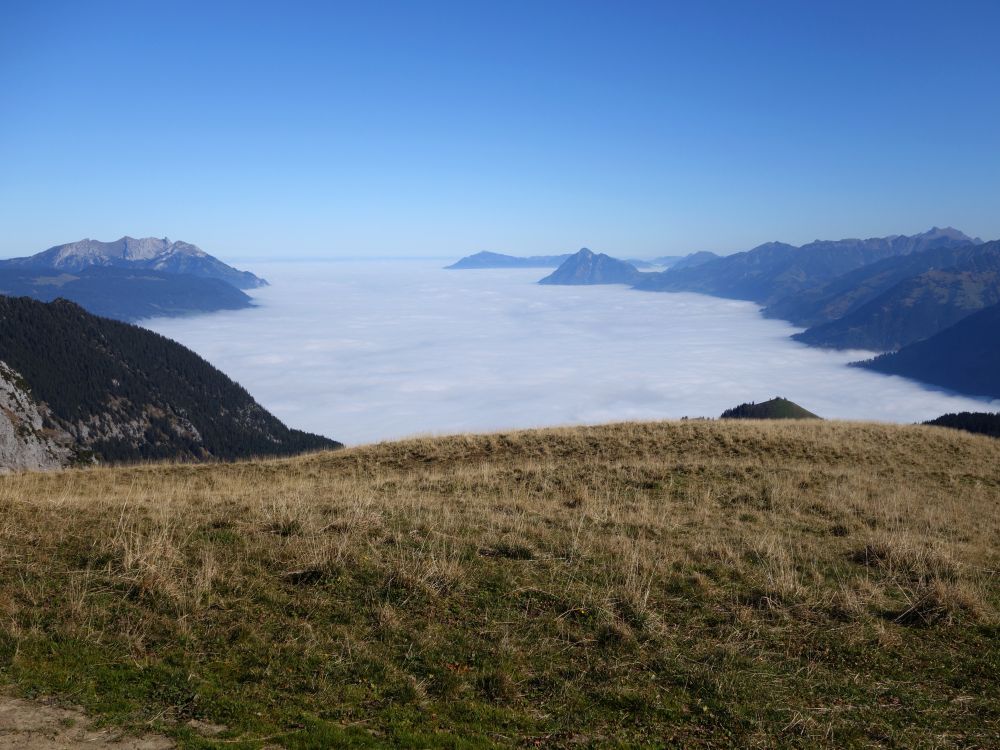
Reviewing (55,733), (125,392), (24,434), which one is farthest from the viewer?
(125,392)

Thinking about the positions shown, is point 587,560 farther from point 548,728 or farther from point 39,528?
point 39,528

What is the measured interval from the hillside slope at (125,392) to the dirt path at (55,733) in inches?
5858

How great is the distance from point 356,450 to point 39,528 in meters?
15.2

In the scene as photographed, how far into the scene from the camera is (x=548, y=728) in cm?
636

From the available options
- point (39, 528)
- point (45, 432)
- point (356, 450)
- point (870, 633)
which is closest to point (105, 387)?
point (45, 432)

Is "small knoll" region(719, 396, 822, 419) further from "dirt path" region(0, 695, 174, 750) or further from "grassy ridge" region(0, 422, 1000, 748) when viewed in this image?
"dirt path" region(0, 695, 174, 750)

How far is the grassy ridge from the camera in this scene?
257 inches

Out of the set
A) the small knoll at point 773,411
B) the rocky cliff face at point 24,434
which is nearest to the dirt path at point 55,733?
the rocky cliff face at point 24,434

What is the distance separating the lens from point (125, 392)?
170 meters

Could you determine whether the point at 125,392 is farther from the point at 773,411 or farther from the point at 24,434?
the point at 773,411

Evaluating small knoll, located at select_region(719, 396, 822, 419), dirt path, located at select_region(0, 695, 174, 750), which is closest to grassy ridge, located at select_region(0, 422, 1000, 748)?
dirt path, located at select_region(0, 695, 174, 750)

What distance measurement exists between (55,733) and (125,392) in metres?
195

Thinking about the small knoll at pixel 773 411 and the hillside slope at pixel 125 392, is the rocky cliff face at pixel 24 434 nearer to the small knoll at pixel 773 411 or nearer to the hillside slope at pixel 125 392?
the hillside slope at pixel 125 392

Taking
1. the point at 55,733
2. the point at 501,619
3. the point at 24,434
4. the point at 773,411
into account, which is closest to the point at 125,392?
the point at 24,434
